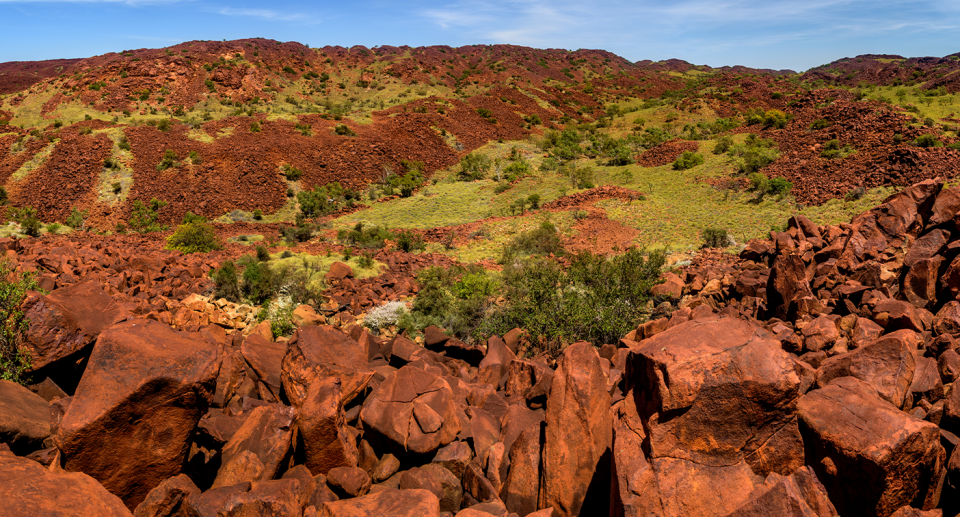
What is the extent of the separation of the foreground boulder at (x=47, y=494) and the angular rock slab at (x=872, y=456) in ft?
19.4

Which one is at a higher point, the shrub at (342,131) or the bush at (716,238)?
the shrub at (342,131)

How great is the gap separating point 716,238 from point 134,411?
1807 cm

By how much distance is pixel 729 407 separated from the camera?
3.88 m

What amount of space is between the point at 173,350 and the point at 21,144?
36120 mm

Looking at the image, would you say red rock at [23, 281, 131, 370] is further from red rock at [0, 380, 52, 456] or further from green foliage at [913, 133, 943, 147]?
green foliage at [913, 133, 943, 147]

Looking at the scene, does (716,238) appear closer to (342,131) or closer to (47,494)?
(47,494)

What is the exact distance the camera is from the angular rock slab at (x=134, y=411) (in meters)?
4.50

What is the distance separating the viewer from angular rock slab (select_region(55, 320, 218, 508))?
4.50 meters

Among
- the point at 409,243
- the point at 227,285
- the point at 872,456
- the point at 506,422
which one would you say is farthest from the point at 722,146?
the point at 872,456

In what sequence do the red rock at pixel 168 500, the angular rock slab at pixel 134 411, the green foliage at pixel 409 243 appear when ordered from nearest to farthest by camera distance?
the red rock at pixel 168 500 < the angular rock slab at pixel 134 411 < the green foliage at pixel 409 243

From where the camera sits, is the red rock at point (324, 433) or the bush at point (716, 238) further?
the bush at point (716, 238)

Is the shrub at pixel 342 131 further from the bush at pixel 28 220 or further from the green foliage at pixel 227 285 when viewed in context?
the green foliage at pixel 227 285

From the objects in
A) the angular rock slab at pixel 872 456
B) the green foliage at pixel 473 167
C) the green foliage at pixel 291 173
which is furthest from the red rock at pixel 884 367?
the green foliage at pixel 473 167

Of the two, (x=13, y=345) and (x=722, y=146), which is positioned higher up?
(x=722, y=146)
